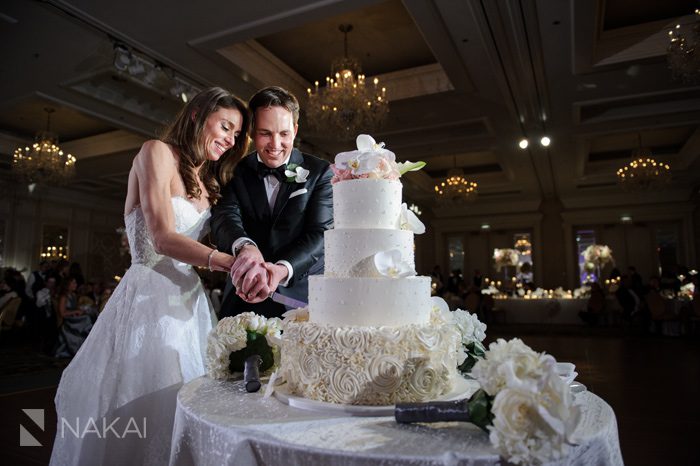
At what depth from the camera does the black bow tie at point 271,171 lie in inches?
87.6

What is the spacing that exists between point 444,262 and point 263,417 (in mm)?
20031

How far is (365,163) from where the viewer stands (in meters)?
1.63

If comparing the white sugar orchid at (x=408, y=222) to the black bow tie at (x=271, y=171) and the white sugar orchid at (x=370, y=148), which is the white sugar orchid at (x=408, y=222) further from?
the black bow tie at (x=271, y=171)

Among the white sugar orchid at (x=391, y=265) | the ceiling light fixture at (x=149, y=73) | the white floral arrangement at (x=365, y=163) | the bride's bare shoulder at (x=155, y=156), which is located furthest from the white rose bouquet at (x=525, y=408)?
the ceiling light fixture at (x=149, y=73)

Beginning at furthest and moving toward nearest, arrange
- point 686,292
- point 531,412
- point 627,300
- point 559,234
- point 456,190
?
point 559,234 → point 456,190 → point 627,300 → point 686,292 → point 531,412

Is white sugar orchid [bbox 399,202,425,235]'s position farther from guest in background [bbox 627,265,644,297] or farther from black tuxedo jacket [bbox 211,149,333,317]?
guest in background [bbox 627,265,644,297]

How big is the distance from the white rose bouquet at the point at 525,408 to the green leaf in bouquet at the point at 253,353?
3.04ft

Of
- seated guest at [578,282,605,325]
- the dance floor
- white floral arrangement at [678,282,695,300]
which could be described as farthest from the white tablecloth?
the dance floor

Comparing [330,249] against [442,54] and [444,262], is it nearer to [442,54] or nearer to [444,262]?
[442,54]

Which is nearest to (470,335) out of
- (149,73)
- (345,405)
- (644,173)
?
(345,405)

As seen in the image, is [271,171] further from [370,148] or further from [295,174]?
[370,148]

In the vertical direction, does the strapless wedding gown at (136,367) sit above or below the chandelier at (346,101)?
below

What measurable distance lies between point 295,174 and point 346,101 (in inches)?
205

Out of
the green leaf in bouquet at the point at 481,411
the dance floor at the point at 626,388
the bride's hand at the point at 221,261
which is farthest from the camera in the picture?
the dance floor at the point at 626,388
